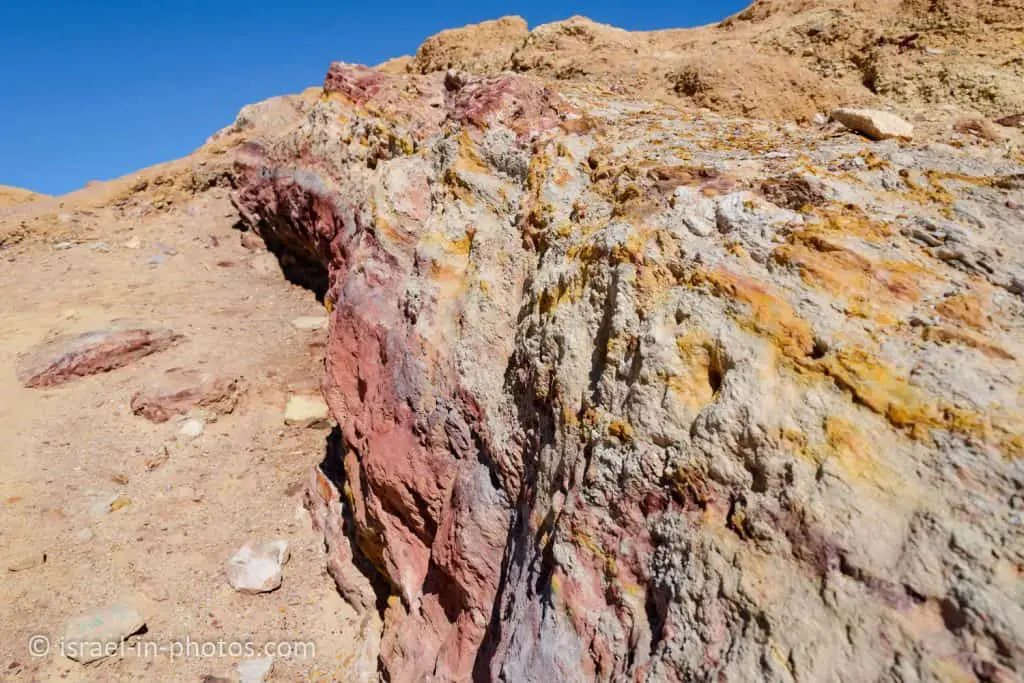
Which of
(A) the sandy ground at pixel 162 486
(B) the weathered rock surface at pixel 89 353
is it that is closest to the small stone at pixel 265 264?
(A) the sandy ground at pixel 162 486

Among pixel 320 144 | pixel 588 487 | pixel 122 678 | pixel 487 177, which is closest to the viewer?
pixel 588 487

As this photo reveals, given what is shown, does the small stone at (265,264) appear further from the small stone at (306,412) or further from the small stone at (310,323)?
the small stone at (306,412)

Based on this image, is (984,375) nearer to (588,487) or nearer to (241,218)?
(588,487)

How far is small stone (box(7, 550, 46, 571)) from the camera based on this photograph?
5.18 m

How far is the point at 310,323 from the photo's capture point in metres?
9.41

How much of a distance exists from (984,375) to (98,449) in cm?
834

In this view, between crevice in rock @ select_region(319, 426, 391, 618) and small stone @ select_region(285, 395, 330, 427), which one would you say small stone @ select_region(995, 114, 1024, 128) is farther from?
small stone @ select_region(285, 395, 330, 427)

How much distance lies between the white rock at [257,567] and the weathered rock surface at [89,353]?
4350mm

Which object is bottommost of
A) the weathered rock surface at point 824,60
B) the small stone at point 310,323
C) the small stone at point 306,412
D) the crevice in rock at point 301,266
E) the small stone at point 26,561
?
the small stone at point 26,561

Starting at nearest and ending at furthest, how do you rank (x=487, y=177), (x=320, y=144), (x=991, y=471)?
(x=991, y=471)
(x=487, y=177)
(x=320, y=144)

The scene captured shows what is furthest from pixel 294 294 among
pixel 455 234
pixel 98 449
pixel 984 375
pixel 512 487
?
pixel 984 375

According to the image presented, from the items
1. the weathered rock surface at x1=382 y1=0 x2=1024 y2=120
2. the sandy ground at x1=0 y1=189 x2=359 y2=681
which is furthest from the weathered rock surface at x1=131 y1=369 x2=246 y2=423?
the weathered rock surface at x1=382 y1=0 x2=1024 y2=120

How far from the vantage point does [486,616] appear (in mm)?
3639

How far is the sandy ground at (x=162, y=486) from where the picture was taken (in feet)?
15.9
